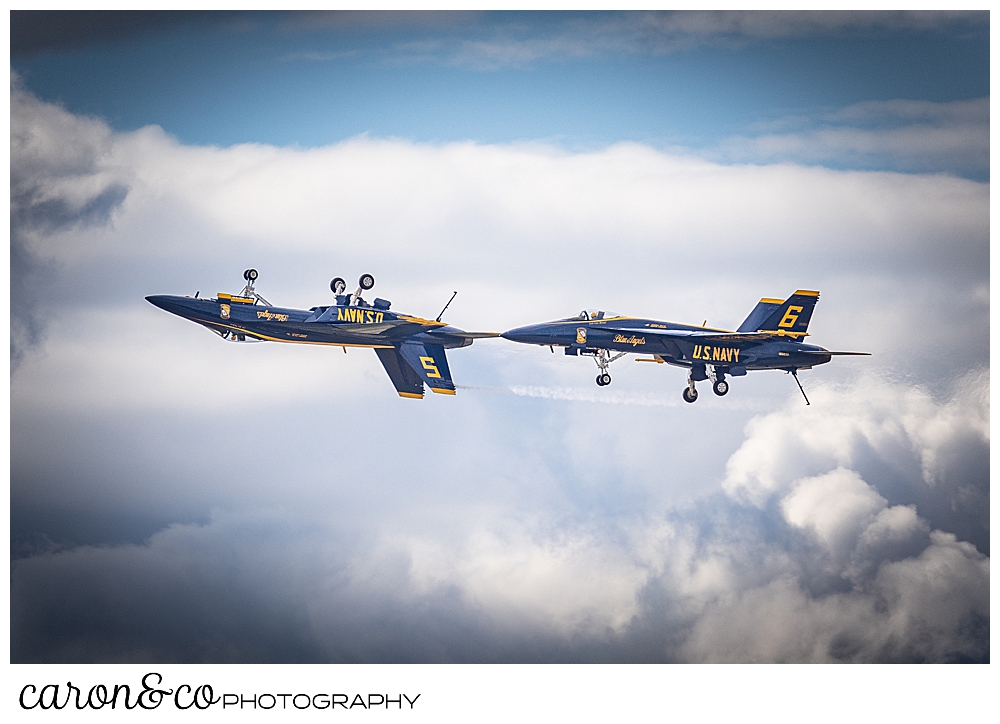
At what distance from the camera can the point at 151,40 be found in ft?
118

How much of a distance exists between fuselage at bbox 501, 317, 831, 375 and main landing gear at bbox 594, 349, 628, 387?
1.22 ft

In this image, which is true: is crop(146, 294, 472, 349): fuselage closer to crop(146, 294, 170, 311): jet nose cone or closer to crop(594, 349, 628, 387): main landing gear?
crop(146, 294, 170, 311): jet nose cone

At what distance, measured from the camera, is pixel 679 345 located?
31781 millimetres

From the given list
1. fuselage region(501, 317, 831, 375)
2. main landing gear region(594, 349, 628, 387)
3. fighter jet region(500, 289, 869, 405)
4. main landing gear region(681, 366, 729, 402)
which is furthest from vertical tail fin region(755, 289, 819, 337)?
main landing gear region(594, 349, 628, 387)

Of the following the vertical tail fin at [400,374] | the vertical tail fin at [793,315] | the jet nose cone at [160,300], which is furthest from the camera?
the vertical tail fin at [400,374]

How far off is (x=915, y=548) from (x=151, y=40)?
28584 millimetres

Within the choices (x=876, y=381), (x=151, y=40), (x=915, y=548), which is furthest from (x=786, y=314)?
(x=151, y=40)

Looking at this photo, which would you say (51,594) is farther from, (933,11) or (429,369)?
(933,11)

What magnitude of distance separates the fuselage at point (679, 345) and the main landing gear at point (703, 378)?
280 millimetres

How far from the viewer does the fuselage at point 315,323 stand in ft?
105

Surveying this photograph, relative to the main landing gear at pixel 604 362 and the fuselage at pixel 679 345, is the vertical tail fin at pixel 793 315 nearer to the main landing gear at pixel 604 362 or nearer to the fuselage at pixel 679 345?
the fuselage at pixel 679 345

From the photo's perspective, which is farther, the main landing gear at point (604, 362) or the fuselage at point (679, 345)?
the main landing gear at point (604, 362)

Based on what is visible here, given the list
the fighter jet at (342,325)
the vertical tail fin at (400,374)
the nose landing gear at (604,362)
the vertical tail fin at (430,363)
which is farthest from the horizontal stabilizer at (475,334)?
the nose landing gear at (604,362)
